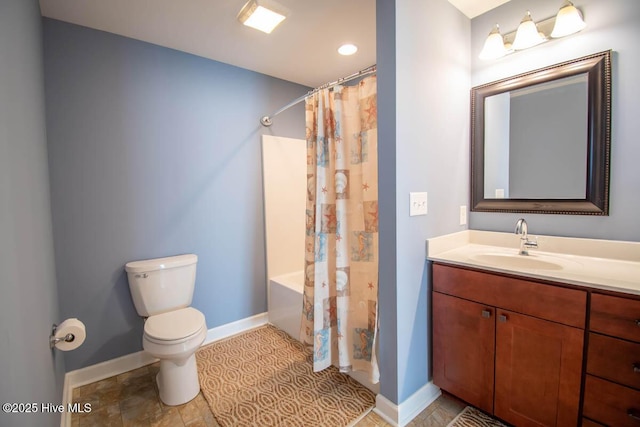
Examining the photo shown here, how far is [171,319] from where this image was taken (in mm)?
1803

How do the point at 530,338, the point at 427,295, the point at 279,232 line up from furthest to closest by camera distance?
the point at 279,232, the point at 427,295, the point at 530,338

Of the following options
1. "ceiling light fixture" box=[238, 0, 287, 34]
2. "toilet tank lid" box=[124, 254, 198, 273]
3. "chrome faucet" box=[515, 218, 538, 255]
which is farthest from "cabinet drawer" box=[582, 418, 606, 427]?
"ceiling light fixture" box=[238, 0, 287, 34]

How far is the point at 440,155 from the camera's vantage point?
1658 millimetres

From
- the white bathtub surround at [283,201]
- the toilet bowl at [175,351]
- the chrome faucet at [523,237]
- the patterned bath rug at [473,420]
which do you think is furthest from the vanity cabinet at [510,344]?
the white bathtub surround at [283,201]

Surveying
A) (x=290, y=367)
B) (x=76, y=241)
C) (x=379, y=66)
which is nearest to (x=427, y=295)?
(x=290, y=367)

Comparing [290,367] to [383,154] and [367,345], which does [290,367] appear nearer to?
[367,345]

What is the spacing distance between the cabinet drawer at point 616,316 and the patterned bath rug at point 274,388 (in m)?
1.19

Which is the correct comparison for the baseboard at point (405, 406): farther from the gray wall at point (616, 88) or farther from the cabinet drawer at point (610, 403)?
the gray wall at point (616, 88)

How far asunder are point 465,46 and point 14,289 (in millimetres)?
2570

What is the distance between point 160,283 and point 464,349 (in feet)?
6.47

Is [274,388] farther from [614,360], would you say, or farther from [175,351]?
[614,360]

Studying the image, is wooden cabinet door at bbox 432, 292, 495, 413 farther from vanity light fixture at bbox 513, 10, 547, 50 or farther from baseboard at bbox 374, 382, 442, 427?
vanity light fixture at bbox 513, 10, 547, 50

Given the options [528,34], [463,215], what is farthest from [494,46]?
[463,215]

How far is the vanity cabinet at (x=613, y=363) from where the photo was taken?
1010mm
